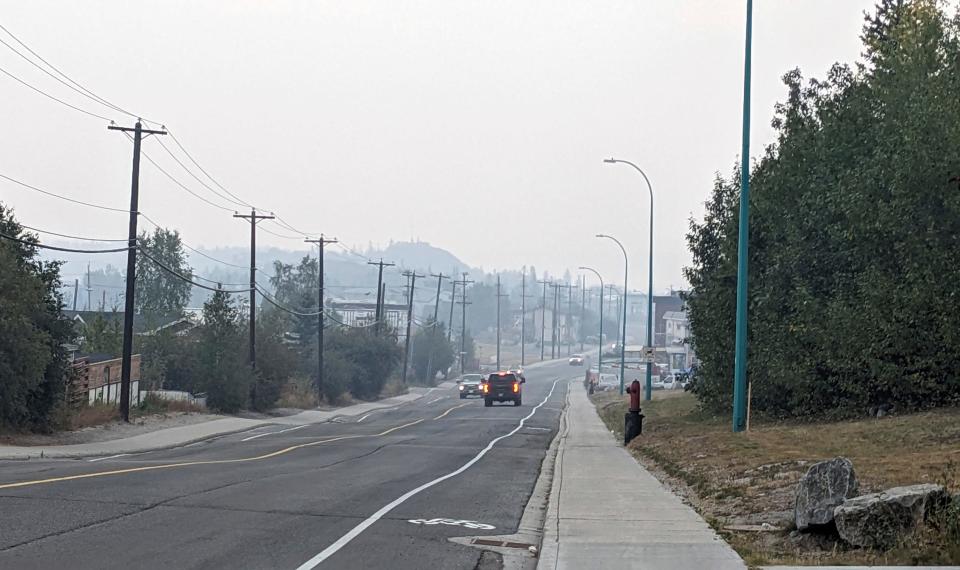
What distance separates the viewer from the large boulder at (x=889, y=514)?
1048 cm

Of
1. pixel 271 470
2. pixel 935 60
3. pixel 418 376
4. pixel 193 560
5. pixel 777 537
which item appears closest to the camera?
pixel 193 560

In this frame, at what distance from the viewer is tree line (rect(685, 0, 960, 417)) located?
88.2 feet

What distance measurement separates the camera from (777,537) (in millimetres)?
12250

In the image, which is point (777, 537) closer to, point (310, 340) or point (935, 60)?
point (935, 60)

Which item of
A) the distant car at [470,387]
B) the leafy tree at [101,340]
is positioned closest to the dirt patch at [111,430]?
the leafy tree at [101,340]

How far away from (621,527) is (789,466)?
5153mm

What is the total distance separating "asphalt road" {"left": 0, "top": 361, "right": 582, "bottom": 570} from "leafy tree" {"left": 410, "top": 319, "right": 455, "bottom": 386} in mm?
98450

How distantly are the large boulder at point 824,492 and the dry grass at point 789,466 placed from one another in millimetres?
216

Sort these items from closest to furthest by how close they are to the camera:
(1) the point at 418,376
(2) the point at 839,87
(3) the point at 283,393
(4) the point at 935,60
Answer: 1. (4) the point at 935,60
2. (2) the point at 839,87
3. (3) the point at 283,393
4. (1) the point at 418,376

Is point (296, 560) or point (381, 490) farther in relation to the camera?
point (381, 490)

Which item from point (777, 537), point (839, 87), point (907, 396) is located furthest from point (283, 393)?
point (777, 537)

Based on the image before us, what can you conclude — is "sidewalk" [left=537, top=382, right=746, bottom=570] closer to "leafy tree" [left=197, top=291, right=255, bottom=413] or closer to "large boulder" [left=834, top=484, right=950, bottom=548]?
"large boulder" [left=834, top=484, right=950, bottom=548]

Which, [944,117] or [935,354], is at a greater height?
[944,117]

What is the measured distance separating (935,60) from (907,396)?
9293mm
